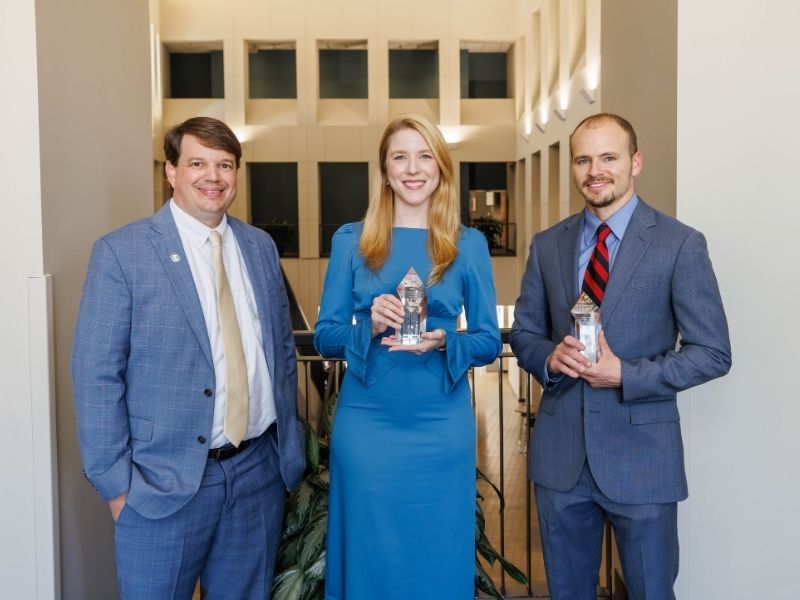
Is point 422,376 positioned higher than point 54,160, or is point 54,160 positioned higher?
point 54,160

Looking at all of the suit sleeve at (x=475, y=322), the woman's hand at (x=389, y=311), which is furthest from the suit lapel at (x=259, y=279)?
the suit sleeve at (x=475, y=322)

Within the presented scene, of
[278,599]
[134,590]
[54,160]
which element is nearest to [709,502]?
[278,599]

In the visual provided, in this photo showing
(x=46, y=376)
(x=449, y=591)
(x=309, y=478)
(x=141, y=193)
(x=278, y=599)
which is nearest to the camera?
(x=449, y=591)

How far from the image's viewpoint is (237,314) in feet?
9.92

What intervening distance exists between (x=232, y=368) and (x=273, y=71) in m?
22.4

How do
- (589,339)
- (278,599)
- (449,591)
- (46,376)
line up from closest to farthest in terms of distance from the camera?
(589,339) → (449,591) → (46,376) → (278,599)

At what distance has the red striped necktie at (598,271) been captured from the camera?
2.99m

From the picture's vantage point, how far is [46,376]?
3.35 m

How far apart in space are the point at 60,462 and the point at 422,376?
1649 mm

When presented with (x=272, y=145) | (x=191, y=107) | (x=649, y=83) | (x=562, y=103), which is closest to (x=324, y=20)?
(x=272, y=145)

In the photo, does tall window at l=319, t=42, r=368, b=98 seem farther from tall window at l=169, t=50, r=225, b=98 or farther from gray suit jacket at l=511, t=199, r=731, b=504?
gray suit jacket at l=511, t=199, r=731, b=504

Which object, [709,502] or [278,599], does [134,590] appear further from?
[709,502]

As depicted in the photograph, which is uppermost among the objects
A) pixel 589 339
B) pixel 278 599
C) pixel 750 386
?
pixel 589 339

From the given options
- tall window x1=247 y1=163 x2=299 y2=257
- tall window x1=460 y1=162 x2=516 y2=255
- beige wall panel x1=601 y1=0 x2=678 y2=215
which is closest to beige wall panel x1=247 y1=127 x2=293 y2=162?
tall window x1=247 y1=163 x2=299 y2=257
